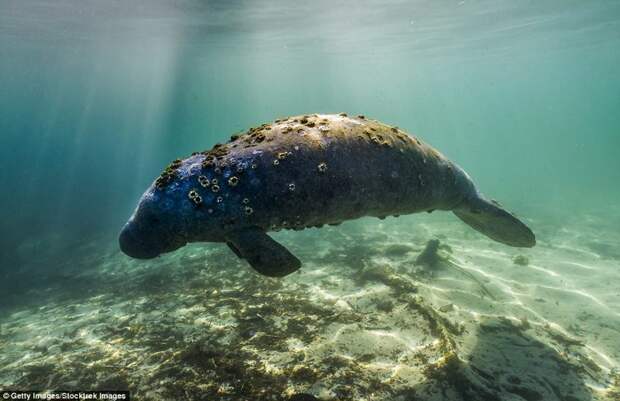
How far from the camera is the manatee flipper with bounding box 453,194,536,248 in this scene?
6.09 m

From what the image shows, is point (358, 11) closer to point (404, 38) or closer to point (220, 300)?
point (404, 38)

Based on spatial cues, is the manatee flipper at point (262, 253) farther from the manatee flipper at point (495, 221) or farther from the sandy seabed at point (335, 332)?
the manatee flipper at point (495, 221)

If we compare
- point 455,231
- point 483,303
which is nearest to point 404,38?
point 455,231

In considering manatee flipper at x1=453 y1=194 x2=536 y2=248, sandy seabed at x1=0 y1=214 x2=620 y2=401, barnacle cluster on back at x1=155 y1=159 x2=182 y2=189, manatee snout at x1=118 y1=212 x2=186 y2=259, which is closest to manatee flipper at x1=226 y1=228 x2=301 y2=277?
manatee snout at x1=118 y1=212 x2=186 y2=259

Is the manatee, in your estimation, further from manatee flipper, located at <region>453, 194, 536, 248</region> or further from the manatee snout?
manatee flipper, located at <region>453, 194, 536, 248</region>

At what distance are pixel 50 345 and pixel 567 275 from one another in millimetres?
13414

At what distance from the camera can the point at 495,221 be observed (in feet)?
21.0

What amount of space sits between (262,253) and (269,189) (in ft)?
2.15

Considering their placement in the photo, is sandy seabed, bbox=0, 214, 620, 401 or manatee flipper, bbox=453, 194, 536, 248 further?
manatee flipper, bbox=453, 194, 536, 248

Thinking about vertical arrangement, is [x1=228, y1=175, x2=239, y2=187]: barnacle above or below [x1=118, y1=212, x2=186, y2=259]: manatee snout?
above

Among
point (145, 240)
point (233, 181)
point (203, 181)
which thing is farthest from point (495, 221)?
point (145, 240)

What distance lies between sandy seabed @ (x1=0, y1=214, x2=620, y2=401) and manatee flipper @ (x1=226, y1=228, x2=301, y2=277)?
1.68 metres

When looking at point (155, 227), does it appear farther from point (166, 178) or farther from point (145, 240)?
point (166, 178)

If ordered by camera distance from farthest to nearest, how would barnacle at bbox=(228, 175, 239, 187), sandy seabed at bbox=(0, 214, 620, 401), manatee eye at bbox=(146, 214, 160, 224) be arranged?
sandy seabed at bbox=(0, 214, 620, 401) → manatee eye at bbox=(146, 214, 160, 224) → barnacle at bbox=(228, 175, 239, 187)
